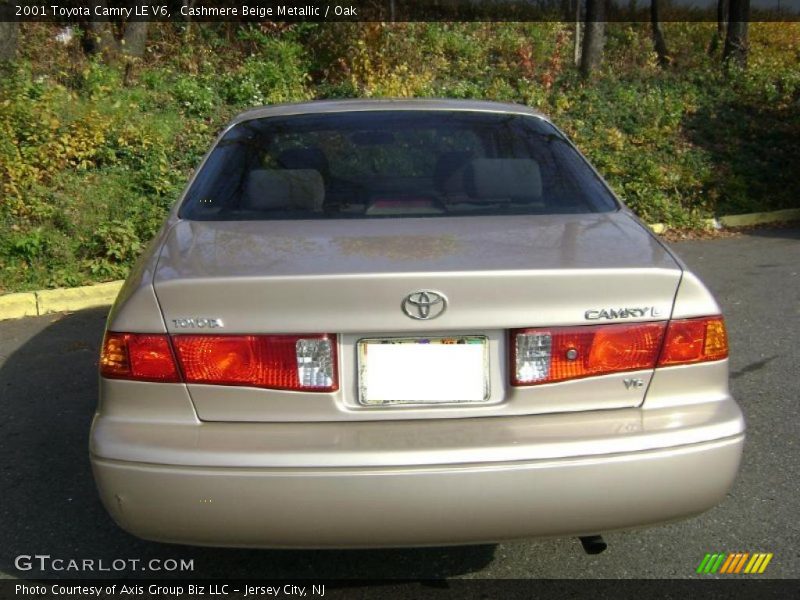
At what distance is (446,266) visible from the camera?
235cm

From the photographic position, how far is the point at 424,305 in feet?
7.45

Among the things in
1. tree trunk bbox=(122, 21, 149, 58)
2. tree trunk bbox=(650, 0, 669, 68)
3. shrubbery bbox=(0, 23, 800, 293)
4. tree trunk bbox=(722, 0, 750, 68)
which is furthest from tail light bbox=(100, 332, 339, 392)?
tree trunk bbox=(650, 0, 669, 68)

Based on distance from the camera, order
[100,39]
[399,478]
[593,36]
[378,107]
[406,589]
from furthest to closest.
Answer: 1. [593,36]
2. [100,39]
3. [378,107]
4. [406,589]
5. [399,478]

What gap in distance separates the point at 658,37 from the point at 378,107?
45.7 feet

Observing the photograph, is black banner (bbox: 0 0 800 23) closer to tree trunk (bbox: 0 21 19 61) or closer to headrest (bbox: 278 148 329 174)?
tree trunk (bbox: 0 21 19 61)

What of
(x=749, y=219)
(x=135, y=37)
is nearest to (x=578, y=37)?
(x=749, y=219)

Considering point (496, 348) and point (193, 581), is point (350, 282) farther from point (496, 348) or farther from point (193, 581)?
point (193, 581)

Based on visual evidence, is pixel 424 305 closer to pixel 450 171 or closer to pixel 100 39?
pixel 450 171

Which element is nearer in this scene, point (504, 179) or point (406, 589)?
point (406, 589)

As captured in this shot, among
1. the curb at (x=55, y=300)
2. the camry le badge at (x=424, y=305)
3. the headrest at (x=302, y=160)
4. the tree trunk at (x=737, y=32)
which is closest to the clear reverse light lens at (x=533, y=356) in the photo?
the camry le badge at (x=424, y=305)

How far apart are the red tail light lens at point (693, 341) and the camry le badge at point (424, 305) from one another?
65 centimetres

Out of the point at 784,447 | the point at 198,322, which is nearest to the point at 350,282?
the point at 198,322

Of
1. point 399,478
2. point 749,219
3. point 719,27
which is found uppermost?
point 719,27

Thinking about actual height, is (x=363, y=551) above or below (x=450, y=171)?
below
